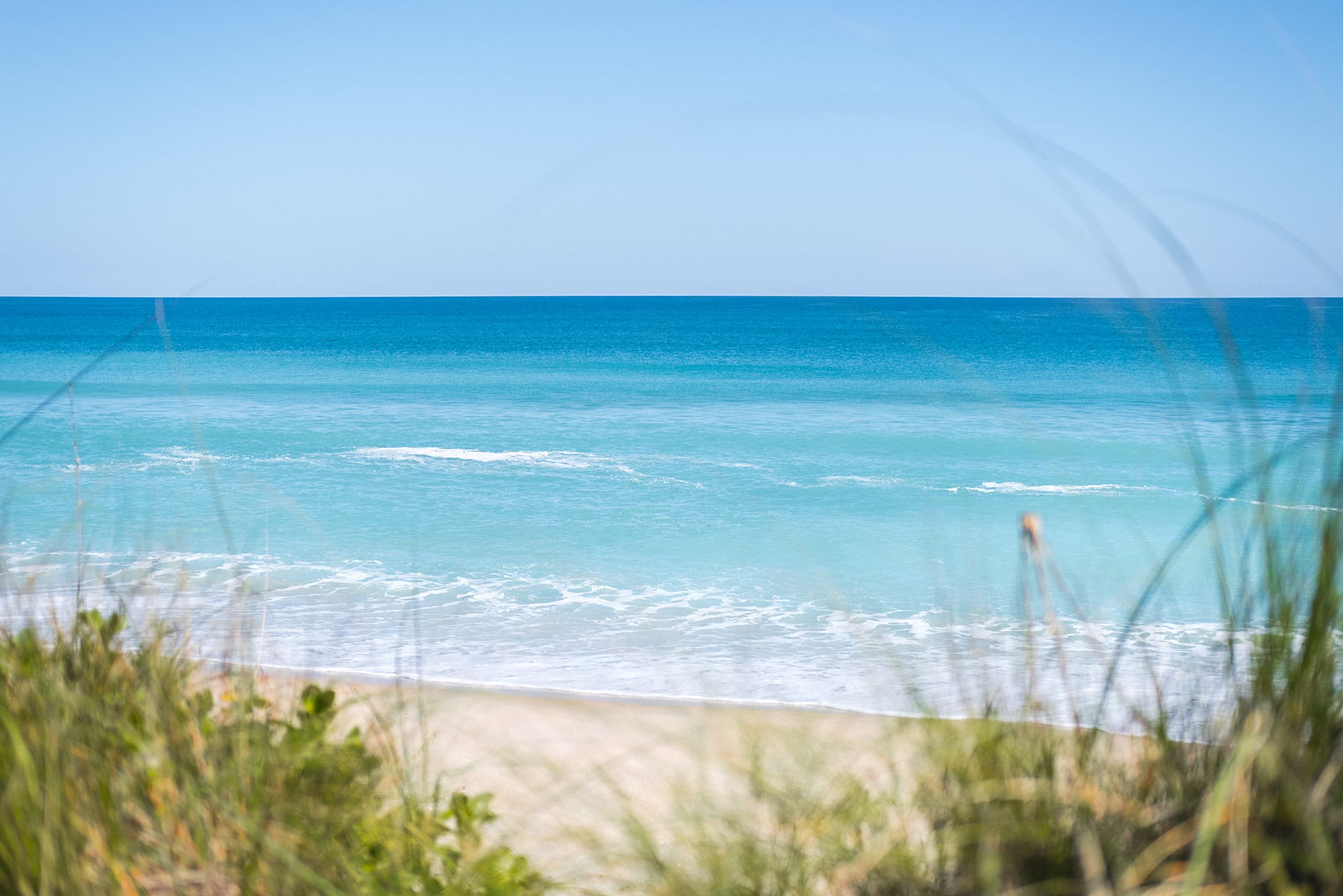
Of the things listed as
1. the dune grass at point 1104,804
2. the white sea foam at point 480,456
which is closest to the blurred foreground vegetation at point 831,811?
the dune grass at point 1104,804

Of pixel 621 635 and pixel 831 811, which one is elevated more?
pixel 831 811

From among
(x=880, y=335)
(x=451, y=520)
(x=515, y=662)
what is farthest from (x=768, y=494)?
(x=880, y=335)

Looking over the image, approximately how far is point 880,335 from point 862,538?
34.1 m

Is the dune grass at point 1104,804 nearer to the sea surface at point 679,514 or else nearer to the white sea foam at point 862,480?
the sea surface at point 679,514

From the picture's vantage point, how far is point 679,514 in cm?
954

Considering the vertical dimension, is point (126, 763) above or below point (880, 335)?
below

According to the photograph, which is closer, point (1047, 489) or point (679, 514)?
point (679, 514)

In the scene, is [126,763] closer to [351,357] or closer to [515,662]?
[515,662]

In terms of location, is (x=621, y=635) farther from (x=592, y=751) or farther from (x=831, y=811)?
(x=831, y=811)

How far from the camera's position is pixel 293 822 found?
146 cm

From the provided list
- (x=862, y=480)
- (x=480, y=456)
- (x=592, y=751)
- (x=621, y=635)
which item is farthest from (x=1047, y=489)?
(x=592, y=751)

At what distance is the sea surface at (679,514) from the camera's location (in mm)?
3203

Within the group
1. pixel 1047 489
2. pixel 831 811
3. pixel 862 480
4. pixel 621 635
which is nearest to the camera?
pixel 831 811

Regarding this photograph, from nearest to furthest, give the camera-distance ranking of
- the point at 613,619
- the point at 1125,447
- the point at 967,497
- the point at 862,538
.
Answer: the point at 613,619
the point at 862,538
the point at 967,497
the point at 1125,447
